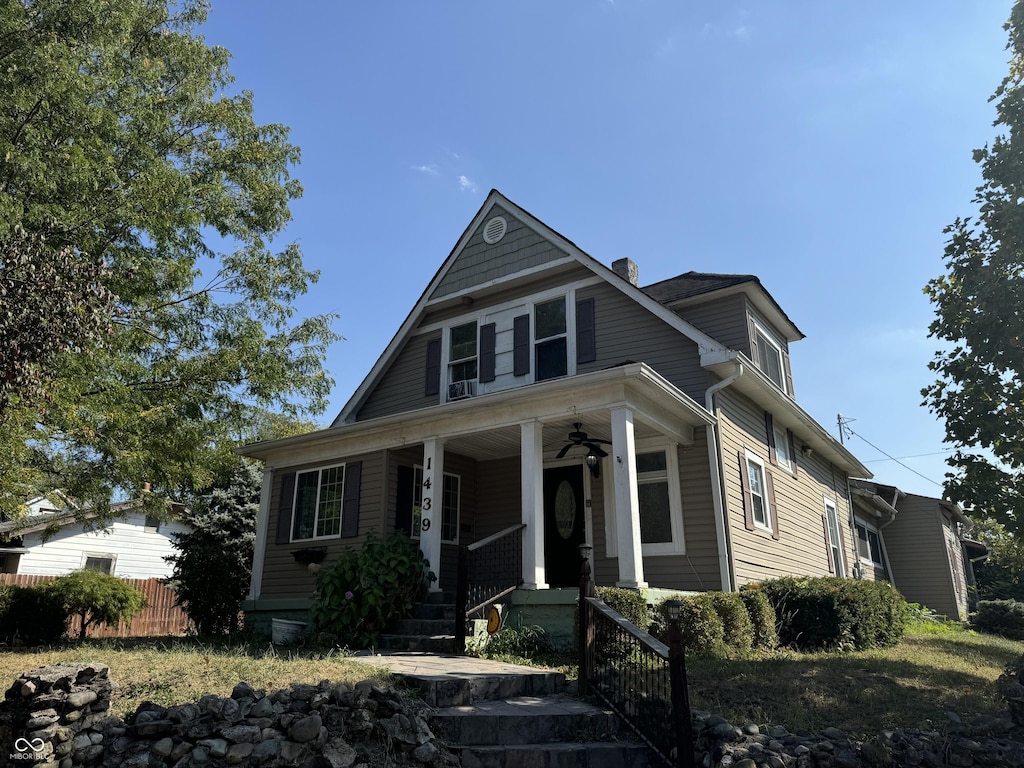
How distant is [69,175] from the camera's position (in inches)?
321

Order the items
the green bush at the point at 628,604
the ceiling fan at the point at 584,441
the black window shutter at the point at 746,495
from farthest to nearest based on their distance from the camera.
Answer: the black window shutter at the point at 746,495 → the ceiling fan at the point at 584,441 → the green bush at the point at 628,604

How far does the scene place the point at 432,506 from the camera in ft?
35.4

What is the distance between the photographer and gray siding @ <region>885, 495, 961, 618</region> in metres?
20.9

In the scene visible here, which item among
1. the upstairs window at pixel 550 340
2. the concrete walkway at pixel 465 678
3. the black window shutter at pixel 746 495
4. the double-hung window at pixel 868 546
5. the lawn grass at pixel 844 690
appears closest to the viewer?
the concrete walkway at pixel 465 678

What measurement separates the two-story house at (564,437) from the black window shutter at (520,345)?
0.03 meters

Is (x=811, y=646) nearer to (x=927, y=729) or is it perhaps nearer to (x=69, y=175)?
(x=927, y=729)

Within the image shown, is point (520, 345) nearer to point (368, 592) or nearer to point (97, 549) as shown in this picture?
point (368, 592)

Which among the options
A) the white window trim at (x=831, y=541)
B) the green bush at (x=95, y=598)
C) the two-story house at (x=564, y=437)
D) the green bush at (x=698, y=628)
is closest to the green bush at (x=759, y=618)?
the two-story house at (x=564, y=437)

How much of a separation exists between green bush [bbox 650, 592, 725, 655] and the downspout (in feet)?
5.49

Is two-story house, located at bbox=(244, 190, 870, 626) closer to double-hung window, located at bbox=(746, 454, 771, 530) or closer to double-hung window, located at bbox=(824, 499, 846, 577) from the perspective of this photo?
double-hung window, located at bbox=(746, 454, 771, 530)

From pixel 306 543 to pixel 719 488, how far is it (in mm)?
7236

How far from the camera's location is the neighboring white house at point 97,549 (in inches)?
749

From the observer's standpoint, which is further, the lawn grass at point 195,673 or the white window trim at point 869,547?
the white window trim at point 869,547

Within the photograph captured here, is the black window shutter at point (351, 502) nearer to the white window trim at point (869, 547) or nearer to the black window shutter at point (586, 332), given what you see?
the black window shutter at point (586, 332)
